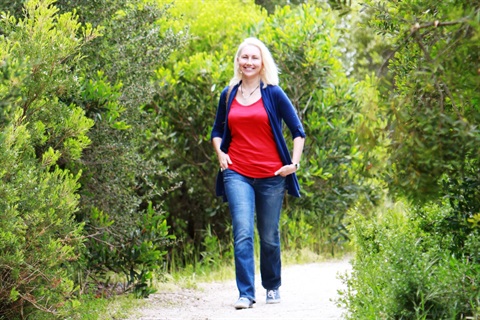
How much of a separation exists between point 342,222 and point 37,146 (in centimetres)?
580

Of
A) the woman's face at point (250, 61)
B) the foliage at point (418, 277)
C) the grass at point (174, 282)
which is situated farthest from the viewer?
the woman's face at point (250, 61)

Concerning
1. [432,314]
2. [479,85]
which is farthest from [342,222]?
[479,85]

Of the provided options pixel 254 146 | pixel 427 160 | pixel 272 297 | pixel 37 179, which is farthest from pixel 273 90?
pixel 427 160

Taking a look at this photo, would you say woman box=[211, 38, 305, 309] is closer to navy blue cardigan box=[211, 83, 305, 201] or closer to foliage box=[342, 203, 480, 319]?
navy blue cardigan box=[211, 83, 305, 201]

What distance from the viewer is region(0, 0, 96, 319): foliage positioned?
5.06 meters

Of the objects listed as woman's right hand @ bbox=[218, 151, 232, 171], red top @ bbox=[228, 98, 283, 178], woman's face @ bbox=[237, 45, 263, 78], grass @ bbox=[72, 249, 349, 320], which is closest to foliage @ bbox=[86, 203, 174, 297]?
grass @ bbox=[72, 249, 349, 320]

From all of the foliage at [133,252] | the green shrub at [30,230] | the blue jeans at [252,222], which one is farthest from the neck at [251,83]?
the green shrub at [30,230]

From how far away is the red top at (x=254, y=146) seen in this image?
6977 millimetres

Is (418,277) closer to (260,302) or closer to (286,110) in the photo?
(286,110)

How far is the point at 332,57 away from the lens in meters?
10.9

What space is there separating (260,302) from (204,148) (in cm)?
383

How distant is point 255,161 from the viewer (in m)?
6.98

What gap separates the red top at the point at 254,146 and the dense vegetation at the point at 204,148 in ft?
2.77

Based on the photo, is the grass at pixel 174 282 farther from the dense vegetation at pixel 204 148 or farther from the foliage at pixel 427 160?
the foliage at pixel 427 160
